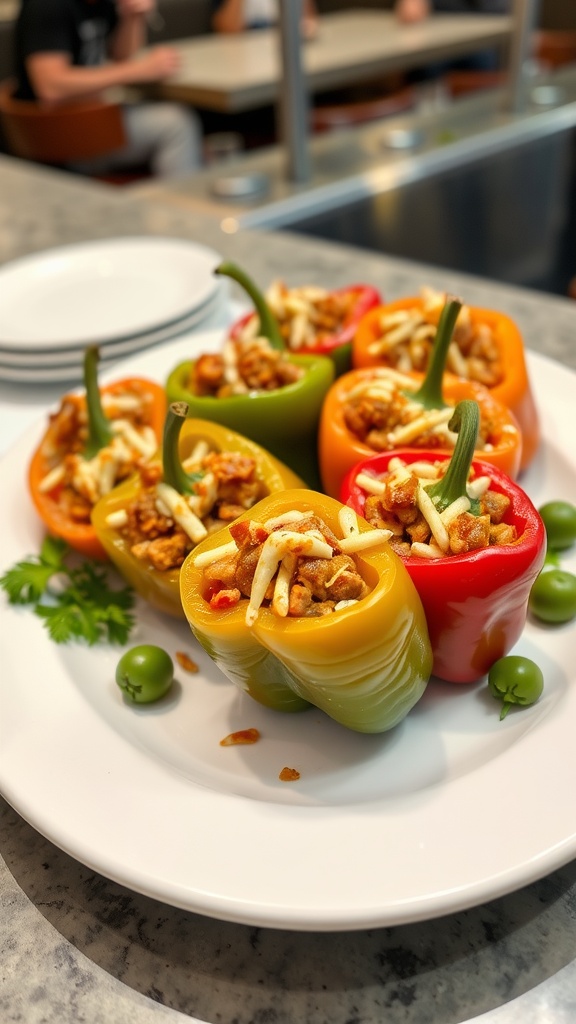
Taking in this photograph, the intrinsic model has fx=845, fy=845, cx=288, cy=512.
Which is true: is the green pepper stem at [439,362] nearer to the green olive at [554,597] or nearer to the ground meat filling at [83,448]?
the green olive at [554,597]

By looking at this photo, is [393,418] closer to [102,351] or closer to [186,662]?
[186,662]

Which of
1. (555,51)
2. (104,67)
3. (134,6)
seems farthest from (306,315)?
(555,51)

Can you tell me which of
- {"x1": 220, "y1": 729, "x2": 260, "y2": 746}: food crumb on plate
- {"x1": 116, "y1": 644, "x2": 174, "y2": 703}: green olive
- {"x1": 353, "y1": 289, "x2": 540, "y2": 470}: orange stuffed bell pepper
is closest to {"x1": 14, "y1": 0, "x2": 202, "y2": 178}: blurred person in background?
{"x1": 353, "y1": 289, "x2": 540, "y2": 470}: orange stuffed bell pepper

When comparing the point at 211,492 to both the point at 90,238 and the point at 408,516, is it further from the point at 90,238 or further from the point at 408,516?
the point at 90,238

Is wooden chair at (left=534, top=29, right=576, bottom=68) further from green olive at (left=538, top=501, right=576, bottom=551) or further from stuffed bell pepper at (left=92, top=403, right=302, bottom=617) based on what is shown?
stuffed bell pepper at (left=92, top=403, right=302, bottom=617)

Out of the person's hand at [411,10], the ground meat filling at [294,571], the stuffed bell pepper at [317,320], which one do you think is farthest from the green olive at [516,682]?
the person's hand at [411,10]

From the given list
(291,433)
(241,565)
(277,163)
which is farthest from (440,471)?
(277,163)
